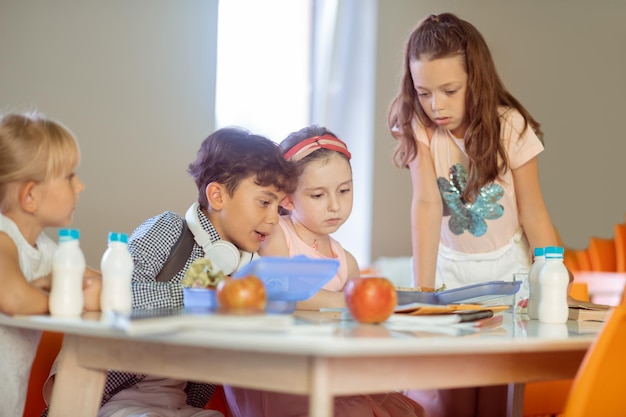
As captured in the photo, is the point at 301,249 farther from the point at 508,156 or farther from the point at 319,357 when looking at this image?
the point at 319,357

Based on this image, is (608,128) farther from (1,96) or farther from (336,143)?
(1,96)

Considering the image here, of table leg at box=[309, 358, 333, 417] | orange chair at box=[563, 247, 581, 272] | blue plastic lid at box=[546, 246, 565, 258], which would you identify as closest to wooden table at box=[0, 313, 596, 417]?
table leg at box=[309, 358, 333, 417]

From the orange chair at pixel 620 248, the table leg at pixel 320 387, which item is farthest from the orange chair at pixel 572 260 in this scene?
the table leg at pixel 320 387

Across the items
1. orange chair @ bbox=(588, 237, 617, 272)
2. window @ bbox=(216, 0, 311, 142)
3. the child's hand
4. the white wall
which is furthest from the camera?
window @ bbox=(216, 0, 311, 142)

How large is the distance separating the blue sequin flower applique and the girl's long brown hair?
42 millimetres

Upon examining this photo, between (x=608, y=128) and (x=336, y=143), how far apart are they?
9.97 feet

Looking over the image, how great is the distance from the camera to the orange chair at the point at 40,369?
1.93m

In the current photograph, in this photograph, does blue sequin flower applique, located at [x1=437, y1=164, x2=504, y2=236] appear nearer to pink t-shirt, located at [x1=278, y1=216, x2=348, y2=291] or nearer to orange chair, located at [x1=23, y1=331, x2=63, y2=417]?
pink t-shirt, located at [x1=278, y1=216, x2=348, y2=291]

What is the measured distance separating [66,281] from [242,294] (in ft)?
1.19

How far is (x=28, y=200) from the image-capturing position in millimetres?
1646

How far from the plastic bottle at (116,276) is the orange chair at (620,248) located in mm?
3011

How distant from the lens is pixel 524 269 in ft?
8.68

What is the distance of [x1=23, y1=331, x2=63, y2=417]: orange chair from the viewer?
1927mm

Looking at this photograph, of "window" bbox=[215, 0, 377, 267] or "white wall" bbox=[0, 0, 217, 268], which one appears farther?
"window" bbox=[215, 0, 377, 267]
